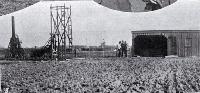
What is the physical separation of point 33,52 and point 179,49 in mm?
12415

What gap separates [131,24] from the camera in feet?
133

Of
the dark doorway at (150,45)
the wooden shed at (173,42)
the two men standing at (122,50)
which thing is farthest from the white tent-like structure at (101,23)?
the two men standing at (122,50)

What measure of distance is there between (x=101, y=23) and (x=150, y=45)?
6.81 metres

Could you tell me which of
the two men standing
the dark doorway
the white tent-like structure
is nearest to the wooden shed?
the dark doorway

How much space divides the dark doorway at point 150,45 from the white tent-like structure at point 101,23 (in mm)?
2402

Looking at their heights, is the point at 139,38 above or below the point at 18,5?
below

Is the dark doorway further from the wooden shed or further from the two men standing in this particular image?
the two men standing

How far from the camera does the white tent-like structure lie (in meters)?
39.2

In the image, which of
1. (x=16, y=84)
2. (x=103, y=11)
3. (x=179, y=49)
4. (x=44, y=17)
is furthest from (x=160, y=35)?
(x=16, y=84)

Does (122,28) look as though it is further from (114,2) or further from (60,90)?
(60,90)

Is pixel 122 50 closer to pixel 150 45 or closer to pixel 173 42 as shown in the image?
pixel 150 45

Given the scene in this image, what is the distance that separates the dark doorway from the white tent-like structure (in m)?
2.40

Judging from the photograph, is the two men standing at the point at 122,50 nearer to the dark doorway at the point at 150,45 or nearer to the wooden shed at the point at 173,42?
the wooden shed at the point at 173,42

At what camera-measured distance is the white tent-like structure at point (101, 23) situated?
39250 millimetres
